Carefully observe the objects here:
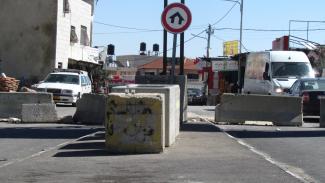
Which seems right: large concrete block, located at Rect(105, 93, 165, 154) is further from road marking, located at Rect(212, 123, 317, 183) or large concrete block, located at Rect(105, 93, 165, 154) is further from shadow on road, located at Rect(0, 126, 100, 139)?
shadow on road, located at Rect(0, 126, 100, 139)

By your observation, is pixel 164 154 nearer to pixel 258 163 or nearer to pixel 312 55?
pixel 258 163

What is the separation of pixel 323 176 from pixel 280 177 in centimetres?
73

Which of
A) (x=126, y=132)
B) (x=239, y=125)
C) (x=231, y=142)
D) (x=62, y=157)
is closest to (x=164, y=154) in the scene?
(x=126, y=132)

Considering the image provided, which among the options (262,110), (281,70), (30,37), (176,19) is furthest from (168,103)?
(30,37)

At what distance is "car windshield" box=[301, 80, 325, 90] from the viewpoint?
24.2 meters

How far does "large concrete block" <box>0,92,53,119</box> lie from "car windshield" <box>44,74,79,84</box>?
12.1 m

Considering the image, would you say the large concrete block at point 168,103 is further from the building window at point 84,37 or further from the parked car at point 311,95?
the building window at point 84,37

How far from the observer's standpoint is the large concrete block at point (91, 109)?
1991 centimetres

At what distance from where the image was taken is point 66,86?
3275 centimetres

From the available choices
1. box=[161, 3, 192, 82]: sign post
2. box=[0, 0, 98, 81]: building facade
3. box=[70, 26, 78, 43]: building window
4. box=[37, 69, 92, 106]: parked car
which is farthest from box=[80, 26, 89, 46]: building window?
box=[161, 3, 192, 82]: sign post

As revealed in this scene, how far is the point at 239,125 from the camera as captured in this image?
20.0 m

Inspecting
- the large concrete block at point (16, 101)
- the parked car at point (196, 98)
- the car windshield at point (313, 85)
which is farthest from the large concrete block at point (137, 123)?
the parked car at point (196, 98)

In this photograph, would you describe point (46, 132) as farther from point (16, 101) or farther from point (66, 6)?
point (66, 6)

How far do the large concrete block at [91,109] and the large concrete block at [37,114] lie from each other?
2.28 feet
